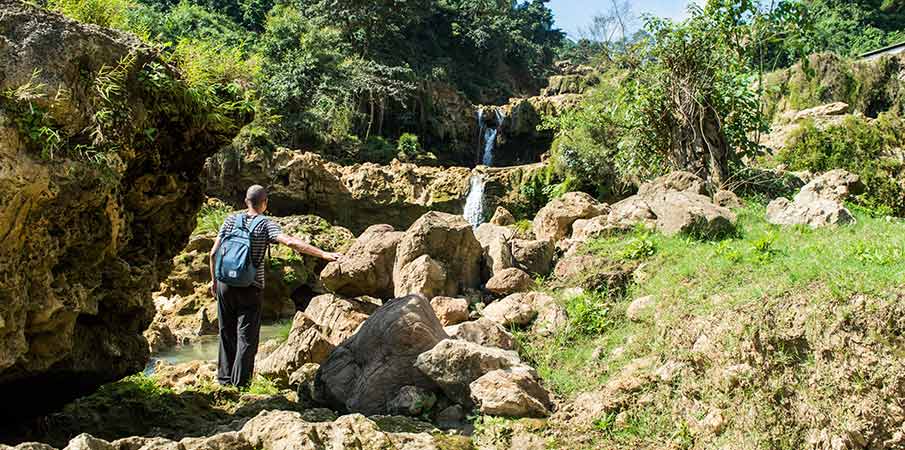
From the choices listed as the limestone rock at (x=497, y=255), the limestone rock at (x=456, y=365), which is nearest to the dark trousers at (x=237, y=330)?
the limestone rock at (x=456, y=365)

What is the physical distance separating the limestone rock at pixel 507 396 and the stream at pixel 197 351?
494 cm

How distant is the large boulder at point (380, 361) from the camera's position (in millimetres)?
5754

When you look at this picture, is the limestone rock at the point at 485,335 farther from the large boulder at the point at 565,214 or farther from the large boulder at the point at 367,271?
the large boulder at the point at 565,214

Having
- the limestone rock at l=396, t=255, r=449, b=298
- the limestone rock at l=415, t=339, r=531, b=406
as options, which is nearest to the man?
the limestone rock at l=415, t=339, r=531, b=406

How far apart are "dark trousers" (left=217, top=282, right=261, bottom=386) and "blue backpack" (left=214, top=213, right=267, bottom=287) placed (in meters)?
0.13

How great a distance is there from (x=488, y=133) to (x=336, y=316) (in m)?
24.3

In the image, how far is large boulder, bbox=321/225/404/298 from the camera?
8945 millimetres

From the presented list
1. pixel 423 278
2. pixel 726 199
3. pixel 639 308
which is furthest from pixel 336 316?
pixel 726 199

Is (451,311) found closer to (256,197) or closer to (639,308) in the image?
(639,308)

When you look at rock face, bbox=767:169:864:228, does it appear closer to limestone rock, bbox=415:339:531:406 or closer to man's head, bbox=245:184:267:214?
limestone rock, bbox=415:339:531:406

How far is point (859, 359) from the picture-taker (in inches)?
179

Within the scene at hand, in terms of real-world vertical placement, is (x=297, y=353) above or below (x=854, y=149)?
below

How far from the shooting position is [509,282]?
8.73 m

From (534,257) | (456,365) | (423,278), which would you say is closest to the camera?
(456,365)
